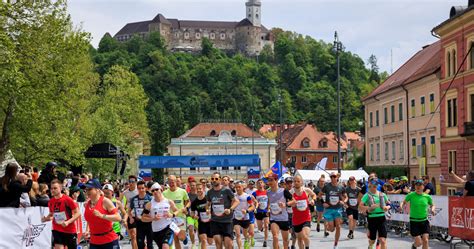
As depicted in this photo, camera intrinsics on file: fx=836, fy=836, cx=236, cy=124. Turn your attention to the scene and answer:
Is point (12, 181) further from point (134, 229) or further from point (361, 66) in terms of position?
point (361, 66)

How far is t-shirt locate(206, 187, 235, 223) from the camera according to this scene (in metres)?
18.0

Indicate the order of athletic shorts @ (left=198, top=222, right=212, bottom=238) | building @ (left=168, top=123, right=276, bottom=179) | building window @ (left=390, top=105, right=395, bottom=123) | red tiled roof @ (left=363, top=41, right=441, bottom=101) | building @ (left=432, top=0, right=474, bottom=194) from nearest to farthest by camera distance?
athletic shorts @ (left=198, top=222, right=212, bottom=238)
building @ (left=432, top=0, right=474, bottom=194)
red tiled roof @ (left=363, top=41, right=441, bottom=101)
building window @ (left=390, top=105, right=395, bottom=123)
building @ (left=168, top=123, right=276, bottom=179)

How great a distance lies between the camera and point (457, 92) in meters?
48.1

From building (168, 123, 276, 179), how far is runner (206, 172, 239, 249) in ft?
341

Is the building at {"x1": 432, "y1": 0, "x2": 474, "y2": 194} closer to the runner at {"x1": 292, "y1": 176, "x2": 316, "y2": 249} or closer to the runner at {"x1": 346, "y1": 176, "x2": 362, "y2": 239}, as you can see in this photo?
the runner at {"x1": 346, "y1": 176, "x2": 362, "y2": 239}

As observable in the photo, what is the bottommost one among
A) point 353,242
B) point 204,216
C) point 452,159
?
point 353,242

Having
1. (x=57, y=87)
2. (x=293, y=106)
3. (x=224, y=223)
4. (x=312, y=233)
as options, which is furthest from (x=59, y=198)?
(x=293, y=106)

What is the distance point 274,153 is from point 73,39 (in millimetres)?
88398

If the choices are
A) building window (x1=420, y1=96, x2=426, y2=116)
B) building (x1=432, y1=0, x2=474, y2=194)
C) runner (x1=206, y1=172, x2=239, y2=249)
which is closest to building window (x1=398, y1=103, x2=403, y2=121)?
building window (x1=420, y1=96, x2=426, y2=116)

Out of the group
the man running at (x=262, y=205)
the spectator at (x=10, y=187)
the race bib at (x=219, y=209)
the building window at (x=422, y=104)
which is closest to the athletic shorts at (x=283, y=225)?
the race bib at (x=219, y=209)

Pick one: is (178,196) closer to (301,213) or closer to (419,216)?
(301,213)

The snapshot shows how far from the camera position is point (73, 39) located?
40.8m

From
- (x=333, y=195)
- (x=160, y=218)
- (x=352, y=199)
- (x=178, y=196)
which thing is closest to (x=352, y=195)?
(x=352, y=199)

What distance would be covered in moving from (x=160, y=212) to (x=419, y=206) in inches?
237
